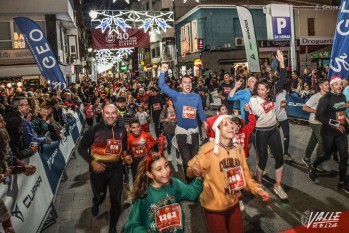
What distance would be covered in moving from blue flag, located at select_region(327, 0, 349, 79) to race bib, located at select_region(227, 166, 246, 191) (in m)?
6.56

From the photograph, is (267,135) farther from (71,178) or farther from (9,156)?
(71,178)

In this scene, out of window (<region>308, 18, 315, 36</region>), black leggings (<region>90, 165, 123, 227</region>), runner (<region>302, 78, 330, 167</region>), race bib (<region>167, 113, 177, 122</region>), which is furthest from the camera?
window (<region>308, 18, 315, 36</region>)

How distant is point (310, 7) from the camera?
113 ft

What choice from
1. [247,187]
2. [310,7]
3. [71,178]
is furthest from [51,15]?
[310,7]

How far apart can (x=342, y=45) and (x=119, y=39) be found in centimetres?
1707

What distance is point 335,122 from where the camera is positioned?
6.16m

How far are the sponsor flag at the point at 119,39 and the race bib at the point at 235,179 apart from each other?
20701 mm

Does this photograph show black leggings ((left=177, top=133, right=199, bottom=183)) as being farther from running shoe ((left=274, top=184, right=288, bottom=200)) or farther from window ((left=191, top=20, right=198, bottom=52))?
window ((left=191, top=20, right=198, bottom=52))

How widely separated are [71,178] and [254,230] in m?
5.06

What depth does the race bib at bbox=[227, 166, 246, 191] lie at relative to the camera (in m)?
3.72

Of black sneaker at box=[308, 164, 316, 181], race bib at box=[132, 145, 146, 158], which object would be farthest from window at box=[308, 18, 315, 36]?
race bib at box=[132, 145, 146, 158]

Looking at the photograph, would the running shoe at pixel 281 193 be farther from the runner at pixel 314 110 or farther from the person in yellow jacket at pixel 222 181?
the person in yellow jacket at pixel 222 181

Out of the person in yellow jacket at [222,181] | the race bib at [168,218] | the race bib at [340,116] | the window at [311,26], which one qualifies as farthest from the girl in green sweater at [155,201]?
the window at [311,26]

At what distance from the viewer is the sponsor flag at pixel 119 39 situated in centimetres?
2308
